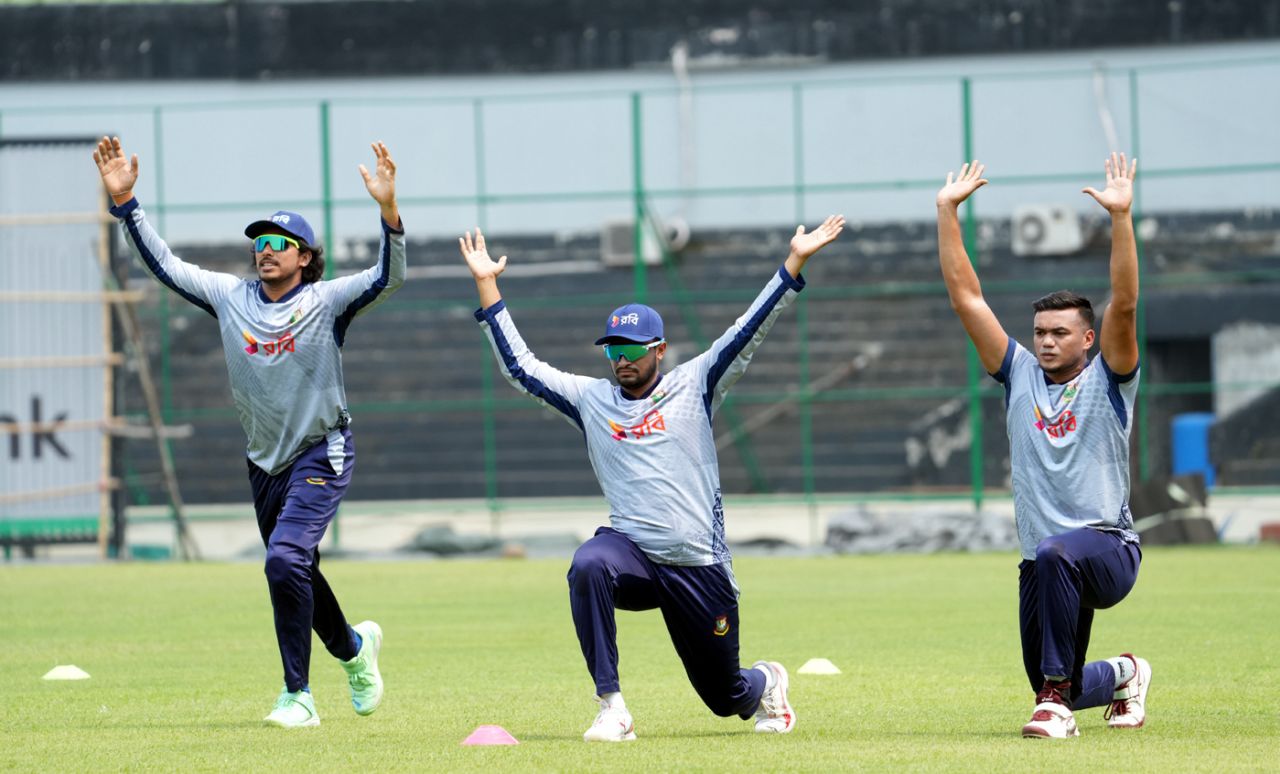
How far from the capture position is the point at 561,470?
28344mm

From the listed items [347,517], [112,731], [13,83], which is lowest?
[347,517]

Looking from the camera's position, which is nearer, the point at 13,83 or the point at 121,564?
the point at 121,564

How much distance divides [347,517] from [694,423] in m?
18.9

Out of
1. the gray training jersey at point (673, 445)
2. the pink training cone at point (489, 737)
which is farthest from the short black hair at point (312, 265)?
the pink training cone at point (489, 737)

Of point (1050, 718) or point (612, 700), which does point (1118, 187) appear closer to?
point (1050, 718)

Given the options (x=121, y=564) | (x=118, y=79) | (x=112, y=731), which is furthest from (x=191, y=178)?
(x=112, y=731)

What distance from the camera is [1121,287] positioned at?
276 inches

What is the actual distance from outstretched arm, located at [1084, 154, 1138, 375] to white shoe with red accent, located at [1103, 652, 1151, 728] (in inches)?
48.6

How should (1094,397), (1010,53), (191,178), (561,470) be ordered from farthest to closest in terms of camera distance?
(1010,53) → (191,178) → (561,470) → (1094,397)

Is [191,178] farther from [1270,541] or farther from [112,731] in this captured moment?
[112,731]

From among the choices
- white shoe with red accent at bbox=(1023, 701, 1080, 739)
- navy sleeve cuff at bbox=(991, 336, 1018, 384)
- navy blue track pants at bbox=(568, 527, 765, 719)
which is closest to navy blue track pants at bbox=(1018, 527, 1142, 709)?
white shoe with red accent at bbox=(1023, 701, 1080, 739)

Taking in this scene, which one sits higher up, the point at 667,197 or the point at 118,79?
the point at 118,79

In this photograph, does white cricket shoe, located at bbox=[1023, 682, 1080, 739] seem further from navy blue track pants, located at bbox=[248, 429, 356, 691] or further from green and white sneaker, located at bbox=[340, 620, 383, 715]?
navy blue track pants, located at bbox=[248, 429, 356, 691]

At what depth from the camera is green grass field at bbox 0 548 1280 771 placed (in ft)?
22.2
